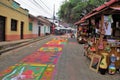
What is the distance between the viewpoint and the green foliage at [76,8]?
31788mm

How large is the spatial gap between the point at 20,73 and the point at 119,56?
455 cm

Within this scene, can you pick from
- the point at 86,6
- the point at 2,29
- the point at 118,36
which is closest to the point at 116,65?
the point at 118,36

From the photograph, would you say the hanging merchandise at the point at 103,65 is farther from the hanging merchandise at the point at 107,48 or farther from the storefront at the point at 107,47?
the hanging merchandise at the point at 107,48

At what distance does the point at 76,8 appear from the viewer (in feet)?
114

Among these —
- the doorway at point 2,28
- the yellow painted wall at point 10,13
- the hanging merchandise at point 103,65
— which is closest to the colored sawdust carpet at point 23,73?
the hanging merchandise at point 103,65

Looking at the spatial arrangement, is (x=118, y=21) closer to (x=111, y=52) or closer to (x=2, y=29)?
(x=111, y=52)

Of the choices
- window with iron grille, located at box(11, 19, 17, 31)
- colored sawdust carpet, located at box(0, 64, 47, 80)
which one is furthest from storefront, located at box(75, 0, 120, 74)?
window with iron grille, located at box(11, 19, 17, 31)

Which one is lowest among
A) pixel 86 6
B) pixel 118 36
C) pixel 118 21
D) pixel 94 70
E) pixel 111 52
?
pixel 94 70

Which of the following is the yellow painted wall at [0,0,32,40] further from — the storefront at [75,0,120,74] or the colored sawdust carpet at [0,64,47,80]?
the storefront at [75,0,120,74]

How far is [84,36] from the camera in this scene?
26781 mm

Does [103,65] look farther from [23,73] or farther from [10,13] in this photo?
[10,13]

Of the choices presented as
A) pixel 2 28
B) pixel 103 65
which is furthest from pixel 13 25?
pixel 103 65

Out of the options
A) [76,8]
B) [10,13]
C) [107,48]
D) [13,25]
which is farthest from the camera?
[76,8]

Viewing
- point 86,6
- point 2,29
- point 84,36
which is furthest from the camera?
point 86,6
